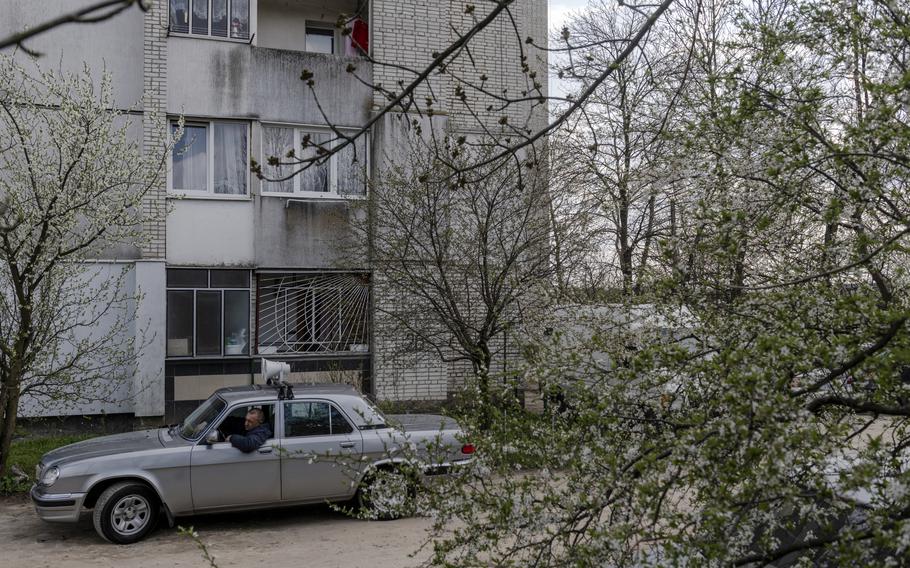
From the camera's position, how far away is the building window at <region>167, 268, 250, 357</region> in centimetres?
1585

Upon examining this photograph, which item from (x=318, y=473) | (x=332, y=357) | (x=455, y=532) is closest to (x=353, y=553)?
(x=318, y=473)

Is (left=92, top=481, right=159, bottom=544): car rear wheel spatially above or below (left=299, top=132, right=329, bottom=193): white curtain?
below

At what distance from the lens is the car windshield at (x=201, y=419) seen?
31.6 feet

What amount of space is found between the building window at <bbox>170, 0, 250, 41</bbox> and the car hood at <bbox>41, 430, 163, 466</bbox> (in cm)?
883

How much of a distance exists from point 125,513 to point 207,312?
7264 millimetres

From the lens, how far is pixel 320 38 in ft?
60.7

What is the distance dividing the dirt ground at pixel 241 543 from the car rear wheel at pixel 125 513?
0.13m

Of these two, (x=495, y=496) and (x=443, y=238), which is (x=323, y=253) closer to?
(x=443, y=238)

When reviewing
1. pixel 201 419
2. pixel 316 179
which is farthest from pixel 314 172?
pixel 201 419

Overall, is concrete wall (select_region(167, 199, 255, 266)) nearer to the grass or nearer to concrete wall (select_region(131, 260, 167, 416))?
concrete wall (select_region(131, 260, 167, 416))

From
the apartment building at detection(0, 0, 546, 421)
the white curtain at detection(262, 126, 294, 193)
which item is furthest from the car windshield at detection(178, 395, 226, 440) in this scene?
the white curtain at detection(262, 126, 294, 193)

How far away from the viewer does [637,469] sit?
3461 mm

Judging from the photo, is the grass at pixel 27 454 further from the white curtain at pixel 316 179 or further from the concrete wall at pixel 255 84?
the concrete wall at pixel 255 84

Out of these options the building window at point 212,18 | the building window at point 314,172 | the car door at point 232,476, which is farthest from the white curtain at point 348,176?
the car door at point 232,476
